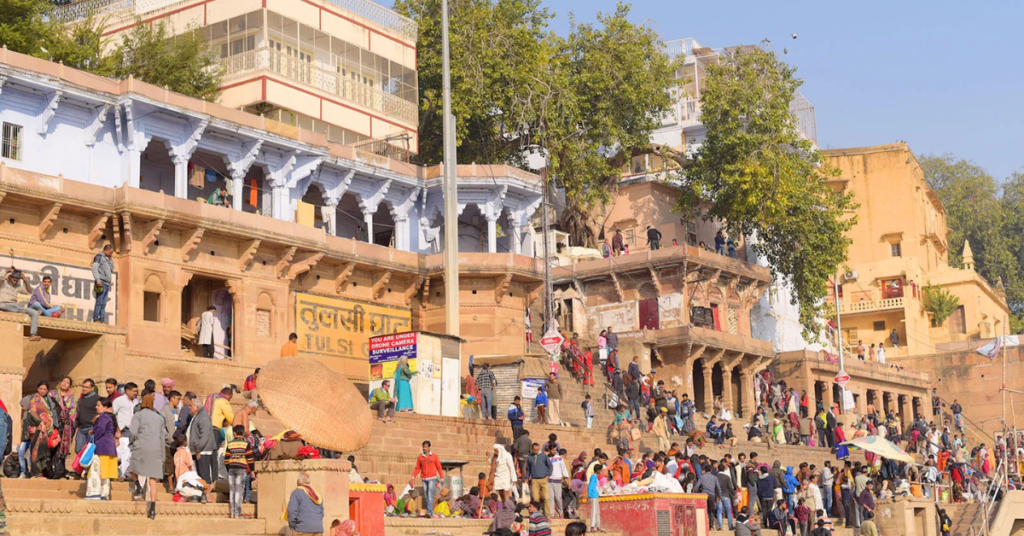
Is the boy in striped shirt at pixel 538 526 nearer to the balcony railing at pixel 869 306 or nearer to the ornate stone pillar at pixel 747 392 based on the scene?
the ornate stone pillar at pixel 747 392

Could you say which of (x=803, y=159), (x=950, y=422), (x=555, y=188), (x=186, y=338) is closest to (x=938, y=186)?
(x=950, y=422)

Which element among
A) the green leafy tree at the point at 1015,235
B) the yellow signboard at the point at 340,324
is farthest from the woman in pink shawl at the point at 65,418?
the green leafy tree at the point at 1015,235

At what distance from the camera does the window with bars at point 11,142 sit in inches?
1009

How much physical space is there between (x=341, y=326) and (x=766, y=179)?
51.3 feet

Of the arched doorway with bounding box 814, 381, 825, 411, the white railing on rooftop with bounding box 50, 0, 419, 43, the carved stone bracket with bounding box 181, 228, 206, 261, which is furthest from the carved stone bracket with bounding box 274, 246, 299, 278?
the arched doorway with bounding box 814, 381, 825, 411

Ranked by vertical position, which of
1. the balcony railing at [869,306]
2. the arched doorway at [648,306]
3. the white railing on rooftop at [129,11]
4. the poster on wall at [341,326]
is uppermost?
the white railing on rooftop at [129,11]

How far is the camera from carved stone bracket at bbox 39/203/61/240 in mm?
25109

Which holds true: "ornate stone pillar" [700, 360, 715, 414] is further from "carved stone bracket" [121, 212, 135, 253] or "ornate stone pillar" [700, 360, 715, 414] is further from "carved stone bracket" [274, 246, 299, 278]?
"carved stone bracket" [121, 212, 135, 253]

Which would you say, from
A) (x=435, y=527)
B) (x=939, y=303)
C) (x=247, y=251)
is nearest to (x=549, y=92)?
(x=247, y=251)

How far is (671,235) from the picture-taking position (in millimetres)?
44406

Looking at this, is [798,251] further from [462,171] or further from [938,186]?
[938,186]

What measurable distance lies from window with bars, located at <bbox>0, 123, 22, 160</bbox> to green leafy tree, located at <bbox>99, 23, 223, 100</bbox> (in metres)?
5.69

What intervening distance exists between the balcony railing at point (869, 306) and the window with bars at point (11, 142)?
A: 41.1m

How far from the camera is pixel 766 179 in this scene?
1590 inches
